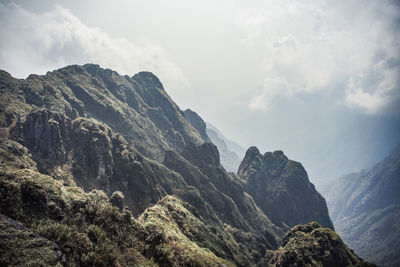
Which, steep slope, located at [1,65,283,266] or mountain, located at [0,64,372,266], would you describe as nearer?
mountain, located at [0,64,372,266]

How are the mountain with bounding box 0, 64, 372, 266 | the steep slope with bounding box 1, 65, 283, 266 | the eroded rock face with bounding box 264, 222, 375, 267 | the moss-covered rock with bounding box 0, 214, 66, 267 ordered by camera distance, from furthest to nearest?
the steep slope with bounding box 1, 65, 283, 266 < the eroded rock face with bounding box 264, 222, 375, 267 < the mountain with bounding box 0, 64, 372, 266 < the moss-covered rock with bounding box 0, 214, 66, 267

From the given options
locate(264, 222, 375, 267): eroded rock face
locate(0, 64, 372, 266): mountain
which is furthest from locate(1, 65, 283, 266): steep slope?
locate(264, 222, 375, 267): eroded rock face

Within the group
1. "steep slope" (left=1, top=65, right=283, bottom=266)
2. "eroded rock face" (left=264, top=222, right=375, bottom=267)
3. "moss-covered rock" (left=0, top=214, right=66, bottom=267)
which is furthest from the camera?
"steep slope" (left=1, top=65, right=283, bottom=266)

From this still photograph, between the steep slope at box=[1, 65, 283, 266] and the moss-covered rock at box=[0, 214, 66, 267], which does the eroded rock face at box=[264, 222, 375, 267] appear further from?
the moss-covered rock at box=[0, 214, 66, 267]

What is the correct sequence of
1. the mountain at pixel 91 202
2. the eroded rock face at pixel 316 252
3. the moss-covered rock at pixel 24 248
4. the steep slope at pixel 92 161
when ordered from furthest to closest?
the steep slope at pixel 92 161, the eroded rock face at pixel 316 252, the mountain at pixel 91 202, the moss-covered rock at pixel 24 248

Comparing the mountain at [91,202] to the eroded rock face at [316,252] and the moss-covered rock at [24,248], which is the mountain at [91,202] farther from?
the eroded rock face at [316,252]

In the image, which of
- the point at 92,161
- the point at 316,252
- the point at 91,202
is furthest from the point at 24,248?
the point at 92,161

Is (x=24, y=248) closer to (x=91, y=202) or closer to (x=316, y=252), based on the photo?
(x=91, y=202)

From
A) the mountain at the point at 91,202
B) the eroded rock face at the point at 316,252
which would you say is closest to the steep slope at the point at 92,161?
the mountain at the point at 91,202

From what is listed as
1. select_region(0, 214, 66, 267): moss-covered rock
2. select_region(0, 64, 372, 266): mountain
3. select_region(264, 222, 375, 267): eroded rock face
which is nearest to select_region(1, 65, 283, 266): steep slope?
select_region(0, 64, 372, 266): mountain

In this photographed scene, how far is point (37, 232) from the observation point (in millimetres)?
16812

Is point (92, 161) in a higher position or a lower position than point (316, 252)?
higher

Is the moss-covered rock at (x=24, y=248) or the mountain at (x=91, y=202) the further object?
the mountain at (x=91, y=202)

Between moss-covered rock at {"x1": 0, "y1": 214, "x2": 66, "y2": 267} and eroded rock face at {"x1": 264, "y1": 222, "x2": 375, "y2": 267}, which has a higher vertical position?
eroded rock face at {"x1": 264, "y1": 222, "x2": 375, "y2": 267}
